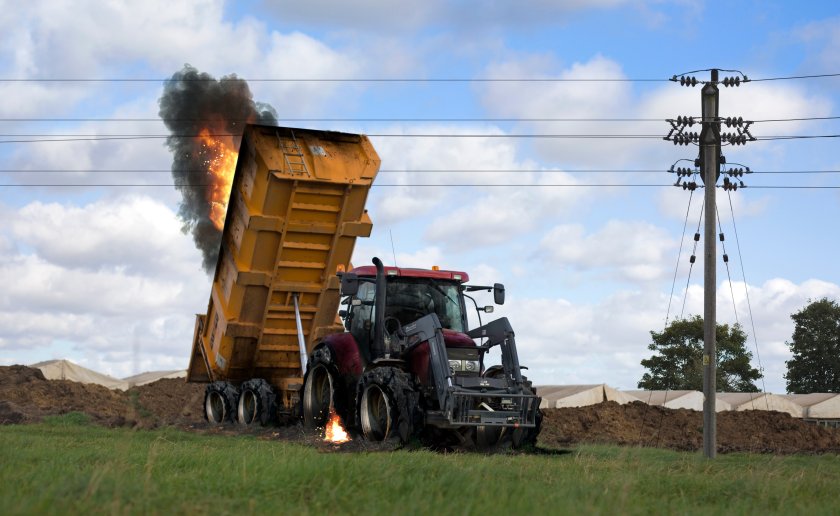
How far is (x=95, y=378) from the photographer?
42.5 m

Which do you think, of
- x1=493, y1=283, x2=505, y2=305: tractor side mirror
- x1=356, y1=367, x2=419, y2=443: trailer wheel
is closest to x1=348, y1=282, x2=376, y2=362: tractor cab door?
x1=356, y1=367, x2=419, y2=443: trailer wheel

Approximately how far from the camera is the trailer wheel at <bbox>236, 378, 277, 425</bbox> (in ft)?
68.7

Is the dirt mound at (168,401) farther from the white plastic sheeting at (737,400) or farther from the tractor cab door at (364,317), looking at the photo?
the white plastic sheeting at (737,400)

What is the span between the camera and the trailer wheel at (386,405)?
15656mm

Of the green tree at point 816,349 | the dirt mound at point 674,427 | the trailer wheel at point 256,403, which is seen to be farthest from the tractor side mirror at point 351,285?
the green tree at point 816,349

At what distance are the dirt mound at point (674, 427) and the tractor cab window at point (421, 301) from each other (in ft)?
27.8

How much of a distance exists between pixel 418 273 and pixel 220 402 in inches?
290

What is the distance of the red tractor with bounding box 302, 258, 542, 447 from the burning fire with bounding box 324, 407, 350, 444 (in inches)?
4.8

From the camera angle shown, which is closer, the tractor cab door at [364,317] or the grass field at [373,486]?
the grass field at [373,486]

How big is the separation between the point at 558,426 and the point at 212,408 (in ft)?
29.3

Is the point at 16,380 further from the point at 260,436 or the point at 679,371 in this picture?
the point at 679,371

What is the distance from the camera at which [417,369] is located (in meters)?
16.7

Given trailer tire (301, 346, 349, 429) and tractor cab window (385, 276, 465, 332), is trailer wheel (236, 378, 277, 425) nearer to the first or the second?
trailer tire (301, 346, 349, 429)

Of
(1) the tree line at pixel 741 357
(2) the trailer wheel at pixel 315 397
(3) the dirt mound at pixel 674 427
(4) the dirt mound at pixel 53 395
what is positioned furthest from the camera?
(1) the tree line at pixel 741 357
